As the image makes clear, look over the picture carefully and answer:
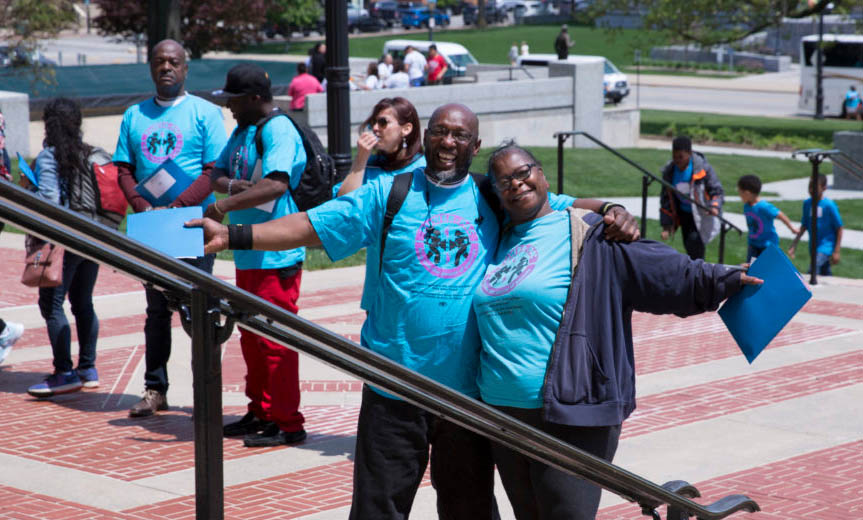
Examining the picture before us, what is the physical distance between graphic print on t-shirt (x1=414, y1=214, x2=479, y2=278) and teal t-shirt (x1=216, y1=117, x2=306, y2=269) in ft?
6.68

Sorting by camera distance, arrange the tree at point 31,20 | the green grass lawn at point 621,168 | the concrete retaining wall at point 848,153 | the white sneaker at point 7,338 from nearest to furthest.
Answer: the white sneaker at point 7,338 < the green grass lawn at point 621,168 < the concrete retaining wall at point 848,153 < the tree at point 31,20

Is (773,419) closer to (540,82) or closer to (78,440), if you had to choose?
(78,440)

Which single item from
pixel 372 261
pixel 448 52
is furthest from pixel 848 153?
pixel 448 52

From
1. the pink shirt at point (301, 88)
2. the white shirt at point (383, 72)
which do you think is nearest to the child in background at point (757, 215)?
the pink shirt at point (301, 88)

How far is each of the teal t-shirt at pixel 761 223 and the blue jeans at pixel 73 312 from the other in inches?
266

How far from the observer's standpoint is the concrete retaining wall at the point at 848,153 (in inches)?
879

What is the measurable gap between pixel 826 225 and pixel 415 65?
66.9ft

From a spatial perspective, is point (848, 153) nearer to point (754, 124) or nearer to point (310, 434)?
point (754, 124)

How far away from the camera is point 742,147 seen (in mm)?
29734

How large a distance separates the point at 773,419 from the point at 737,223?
10864 mm

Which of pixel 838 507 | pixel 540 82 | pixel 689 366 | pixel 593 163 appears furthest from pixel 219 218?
pixel 540 82

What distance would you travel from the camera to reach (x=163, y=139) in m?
6.73

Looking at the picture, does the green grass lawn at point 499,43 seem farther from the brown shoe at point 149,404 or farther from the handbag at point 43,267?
the brown shoe at point 149,404

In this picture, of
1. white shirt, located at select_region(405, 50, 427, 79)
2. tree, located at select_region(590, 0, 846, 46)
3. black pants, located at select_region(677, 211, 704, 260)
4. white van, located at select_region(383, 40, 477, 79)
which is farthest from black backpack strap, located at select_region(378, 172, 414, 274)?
white van, located at select_region(383, 40, 477, 79)
